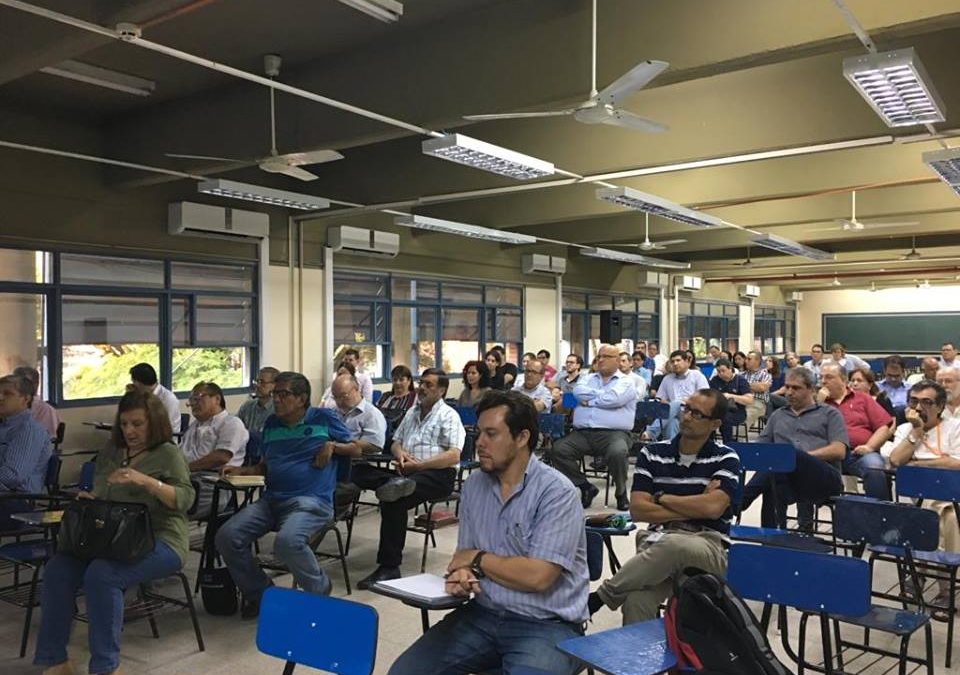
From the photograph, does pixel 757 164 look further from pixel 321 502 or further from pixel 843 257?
pixel 843 257

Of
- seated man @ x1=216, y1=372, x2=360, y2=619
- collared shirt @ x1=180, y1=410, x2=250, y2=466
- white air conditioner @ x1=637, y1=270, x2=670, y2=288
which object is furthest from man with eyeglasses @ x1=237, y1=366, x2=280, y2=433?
white air conditioner @ x1=637, y1=270, x2=670, y2=288

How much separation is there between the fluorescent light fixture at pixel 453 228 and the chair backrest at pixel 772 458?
5.05m

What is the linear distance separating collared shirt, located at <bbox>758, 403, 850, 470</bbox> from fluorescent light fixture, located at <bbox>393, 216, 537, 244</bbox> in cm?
484

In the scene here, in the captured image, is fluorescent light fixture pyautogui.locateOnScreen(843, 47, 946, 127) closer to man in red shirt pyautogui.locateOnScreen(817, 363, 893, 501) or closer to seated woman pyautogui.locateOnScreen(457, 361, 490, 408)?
man in red shirt pyautogui.locateOnScreen(817, 363, 893, 501)

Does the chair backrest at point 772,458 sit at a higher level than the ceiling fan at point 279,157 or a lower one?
lower

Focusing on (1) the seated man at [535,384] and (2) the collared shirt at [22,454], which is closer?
(2) the collared shirt at [22,454]

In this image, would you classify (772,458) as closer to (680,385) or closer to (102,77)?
(680,385)

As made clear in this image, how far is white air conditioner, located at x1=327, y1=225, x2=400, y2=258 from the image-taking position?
958 cm

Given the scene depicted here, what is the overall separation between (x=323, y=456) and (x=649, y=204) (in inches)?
177

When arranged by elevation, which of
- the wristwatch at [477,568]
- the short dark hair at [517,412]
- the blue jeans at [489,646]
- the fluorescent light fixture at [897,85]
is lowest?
the blue jeans at [489,646]

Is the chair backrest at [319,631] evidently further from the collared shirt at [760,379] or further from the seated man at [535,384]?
the collared shirt at [760,379]

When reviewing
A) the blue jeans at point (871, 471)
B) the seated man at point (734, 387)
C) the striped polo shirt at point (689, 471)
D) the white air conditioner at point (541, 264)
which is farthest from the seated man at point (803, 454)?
the white air conditioner at point (541, 264)

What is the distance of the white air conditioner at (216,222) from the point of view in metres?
7.85

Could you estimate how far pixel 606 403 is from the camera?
6.46 metres
